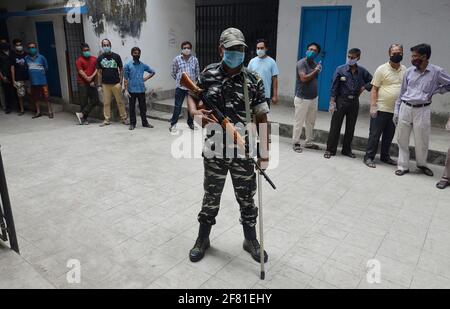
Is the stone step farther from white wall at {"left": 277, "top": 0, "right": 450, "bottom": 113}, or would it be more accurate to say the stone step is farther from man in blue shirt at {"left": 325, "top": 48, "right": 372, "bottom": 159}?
white wall at {"left": 277, "top": 0, "right": 450, "bottom": 113}

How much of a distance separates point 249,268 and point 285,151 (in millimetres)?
3615

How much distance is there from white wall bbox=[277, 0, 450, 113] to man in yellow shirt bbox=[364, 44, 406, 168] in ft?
6.60

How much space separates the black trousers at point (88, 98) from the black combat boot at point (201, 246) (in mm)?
6438

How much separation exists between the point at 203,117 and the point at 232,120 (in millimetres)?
244

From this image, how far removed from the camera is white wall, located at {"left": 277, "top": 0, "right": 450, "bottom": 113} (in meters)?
6.61

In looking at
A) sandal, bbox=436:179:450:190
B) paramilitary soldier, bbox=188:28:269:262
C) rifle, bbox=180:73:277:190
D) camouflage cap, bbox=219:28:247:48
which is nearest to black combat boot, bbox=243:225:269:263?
paramilitary soldier, bbox=188:28:269:262

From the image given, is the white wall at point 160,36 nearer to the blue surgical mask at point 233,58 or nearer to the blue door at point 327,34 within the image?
the blue door at point 327,34

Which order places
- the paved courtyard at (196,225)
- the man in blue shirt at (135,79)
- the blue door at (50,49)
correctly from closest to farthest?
the paved courtyard at (196,225), the man in blue shirt at (135,79), the blue door at (50,49)

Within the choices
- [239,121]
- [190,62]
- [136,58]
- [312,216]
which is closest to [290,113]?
[190,62]

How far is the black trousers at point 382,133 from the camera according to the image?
17.9 feet

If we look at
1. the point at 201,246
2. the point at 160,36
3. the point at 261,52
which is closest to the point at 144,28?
the point at 160,36

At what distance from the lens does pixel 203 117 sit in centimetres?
268

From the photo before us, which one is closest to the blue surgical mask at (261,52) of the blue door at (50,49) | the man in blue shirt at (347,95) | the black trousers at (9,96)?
the man in blue shirt at (347,95)
